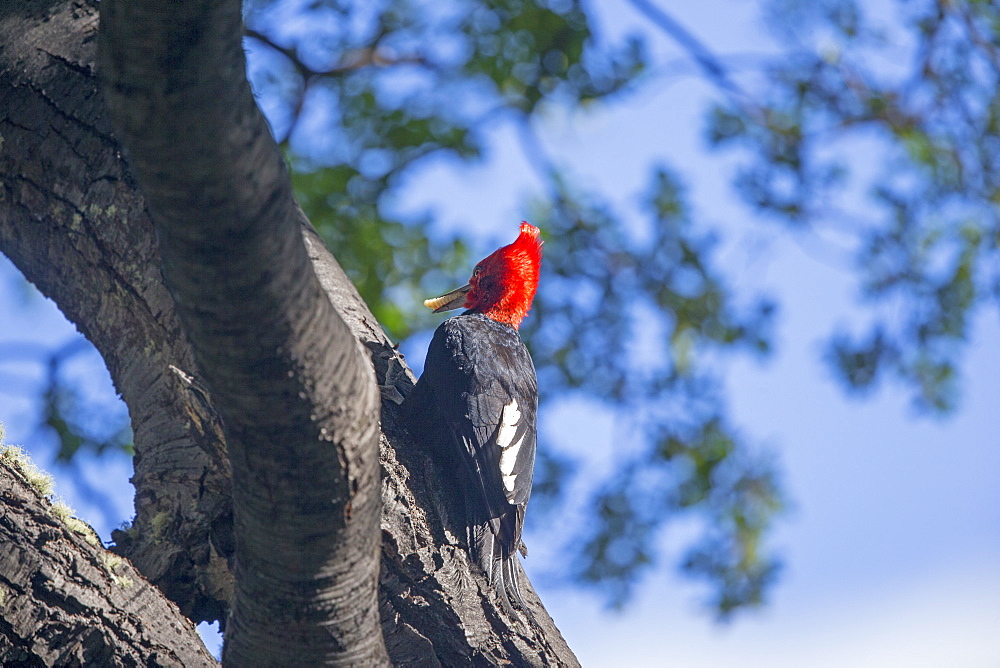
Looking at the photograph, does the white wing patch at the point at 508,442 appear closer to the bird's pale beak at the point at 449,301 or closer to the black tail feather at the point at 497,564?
the black tail feather at the point at 497,564

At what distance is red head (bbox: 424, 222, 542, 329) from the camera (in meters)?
3.90

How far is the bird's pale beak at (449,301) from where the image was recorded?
4.06 m

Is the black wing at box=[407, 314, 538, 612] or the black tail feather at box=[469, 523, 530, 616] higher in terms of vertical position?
the black wing at box=[407, 314, 538, 612]

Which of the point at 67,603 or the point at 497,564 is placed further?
the point at 497,564

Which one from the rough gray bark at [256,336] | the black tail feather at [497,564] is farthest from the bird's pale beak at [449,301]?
the rough gray bark at [256,336]

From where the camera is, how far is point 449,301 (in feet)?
13.4

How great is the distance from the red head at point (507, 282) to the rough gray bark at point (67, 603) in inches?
92.7

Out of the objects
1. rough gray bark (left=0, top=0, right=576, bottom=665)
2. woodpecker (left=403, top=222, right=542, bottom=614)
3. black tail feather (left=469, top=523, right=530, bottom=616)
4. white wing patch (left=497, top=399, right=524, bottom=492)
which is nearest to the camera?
rough gray bark (left=0, top=0, right=576, bottom=665)

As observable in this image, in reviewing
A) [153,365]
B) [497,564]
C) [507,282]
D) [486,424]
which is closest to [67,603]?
[153,365]

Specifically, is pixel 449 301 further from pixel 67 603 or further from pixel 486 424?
pixel 67 603

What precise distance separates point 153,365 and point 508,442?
1233 millimetres

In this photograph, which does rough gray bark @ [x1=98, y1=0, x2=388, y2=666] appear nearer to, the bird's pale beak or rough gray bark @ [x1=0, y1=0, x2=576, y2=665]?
rough gray bark @ [x1=0, y1=0, x2=576, y2=665]

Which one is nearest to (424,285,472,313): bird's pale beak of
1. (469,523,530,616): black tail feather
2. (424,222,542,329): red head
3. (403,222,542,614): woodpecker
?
(424,222,542,329): red head

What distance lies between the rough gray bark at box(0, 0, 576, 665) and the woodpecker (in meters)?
0.11
